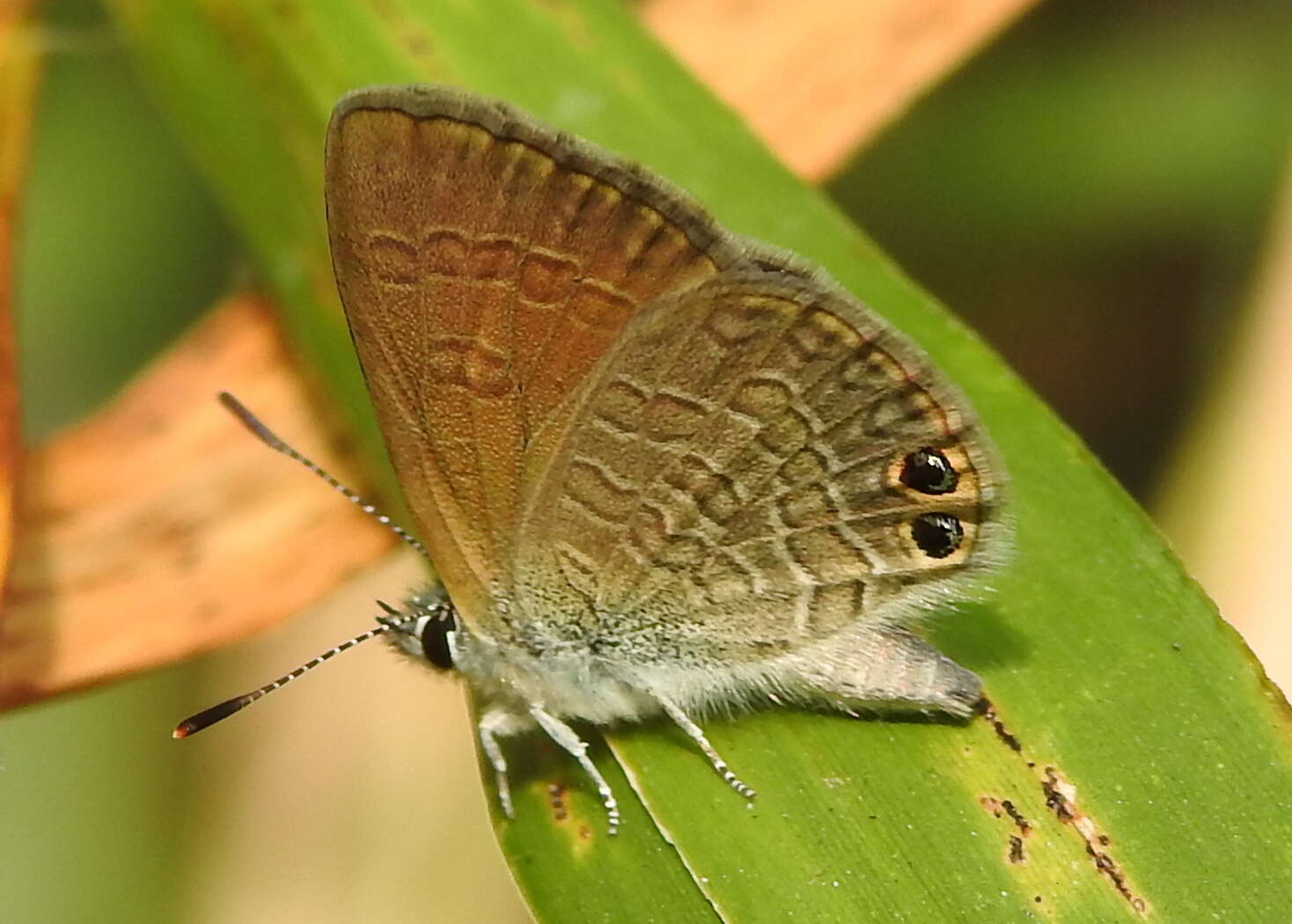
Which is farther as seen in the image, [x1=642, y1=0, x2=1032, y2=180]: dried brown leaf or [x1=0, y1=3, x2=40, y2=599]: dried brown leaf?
[x1=642, y1=0, x2=1032, y2=180]: dried brown leaf

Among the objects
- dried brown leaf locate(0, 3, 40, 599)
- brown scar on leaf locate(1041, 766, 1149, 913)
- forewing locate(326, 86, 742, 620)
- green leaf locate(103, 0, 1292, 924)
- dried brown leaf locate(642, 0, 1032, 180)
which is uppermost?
dried brown leaf locate(0, 3, 40, 599)

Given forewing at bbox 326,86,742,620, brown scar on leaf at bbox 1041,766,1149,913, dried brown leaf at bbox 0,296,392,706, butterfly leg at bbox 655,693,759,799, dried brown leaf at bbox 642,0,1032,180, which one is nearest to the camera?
brown scar on leaf at bbox 1041,766,1149,913

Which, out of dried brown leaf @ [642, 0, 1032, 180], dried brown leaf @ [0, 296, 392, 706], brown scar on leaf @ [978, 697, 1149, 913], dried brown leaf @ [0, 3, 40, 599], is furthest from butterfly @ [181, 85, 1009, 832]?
dried brown leaf @ [642, 0, 1032, 180]

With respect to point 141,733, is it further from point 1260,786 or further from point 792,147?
point 1260,786

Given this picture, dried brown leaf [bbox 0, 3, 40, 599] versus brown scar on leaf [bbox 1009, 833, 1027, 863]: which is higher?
dried brown leaf [bbox 0, 3, 40, 599]

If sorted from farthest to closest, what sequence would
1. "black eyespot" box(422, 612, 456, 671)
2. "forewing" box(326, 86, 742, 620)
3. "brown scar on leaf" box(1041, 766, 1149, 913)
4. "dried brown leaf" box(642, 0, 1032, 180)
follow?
"dried brown leaf" box(642, 0, 1032, 180) → "black eyespot" box(422, 612, 456, 671) → "forewing" box(326, 86, 742, 620) → "brown scar on leaf" box(1041, 766, 1149, 913)

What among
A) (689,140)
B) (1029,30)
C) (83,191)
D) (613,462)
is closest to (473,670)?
(613,462)

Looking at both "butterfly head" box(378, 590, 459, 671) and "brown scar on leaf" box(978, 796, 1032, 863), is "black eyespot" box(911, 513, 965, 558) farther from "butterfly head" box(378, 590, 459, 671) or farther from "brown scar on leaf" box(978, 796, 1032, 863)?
"butterfly head" box(378, 590, 459, 671)
